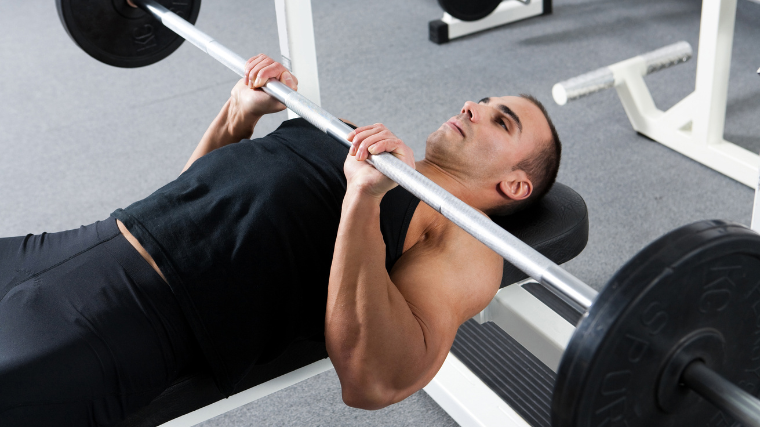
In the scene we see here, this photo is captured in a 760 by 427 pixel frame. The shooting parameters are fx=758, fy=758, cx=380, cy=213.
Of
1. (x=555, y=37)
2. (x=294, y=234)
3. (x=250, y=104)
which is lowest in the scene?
(x=555, y=37)

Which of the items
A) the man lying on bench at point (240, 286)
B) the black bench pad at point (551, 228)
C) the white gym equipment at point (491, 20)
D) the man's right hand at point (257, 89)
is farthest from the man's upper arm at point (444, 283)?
the white gym equipment at point (491, 20)

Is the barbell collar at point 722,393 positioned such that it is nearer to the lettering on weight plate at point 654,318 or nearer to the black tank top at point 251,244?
the lettering on weight plate at point 654,318

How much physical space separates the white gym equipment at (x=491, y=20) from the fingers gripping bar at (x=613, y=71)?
35.8 inches

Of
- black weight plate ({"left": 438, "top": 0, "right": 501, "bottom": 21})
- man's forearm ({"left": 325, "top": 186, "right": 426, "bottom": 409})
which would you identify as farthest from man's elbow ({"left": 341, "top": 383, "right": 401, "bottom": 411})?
black weight plate ({"left": 438, "top": 0, "right": 501, "bottom": 21})

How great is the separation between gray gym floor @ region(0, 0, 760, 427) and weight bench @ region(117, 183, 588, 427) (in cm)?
47

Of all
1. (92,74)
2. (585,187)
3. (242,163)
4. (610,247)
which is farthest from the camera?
(92,74)

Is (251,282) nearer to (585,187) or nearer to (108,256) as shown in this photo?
(108,256)

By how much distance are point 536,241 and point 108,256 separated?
0.82m

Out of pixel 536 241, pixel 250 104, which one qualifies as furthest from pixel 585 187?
pixel 250 104

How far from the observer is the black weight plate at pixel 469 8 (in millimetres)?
2732

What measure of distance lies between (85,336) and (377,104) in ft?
6.84

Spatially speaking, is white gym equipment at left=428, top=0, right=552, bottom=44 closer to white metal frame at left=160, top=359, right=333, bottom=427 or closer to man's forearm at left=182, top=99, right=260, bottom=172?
man's forearm at left=182, top=99, right=260, bottom=172

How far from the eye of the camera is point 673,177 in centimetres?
261

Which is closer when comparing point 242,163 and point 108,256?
point 108,256
